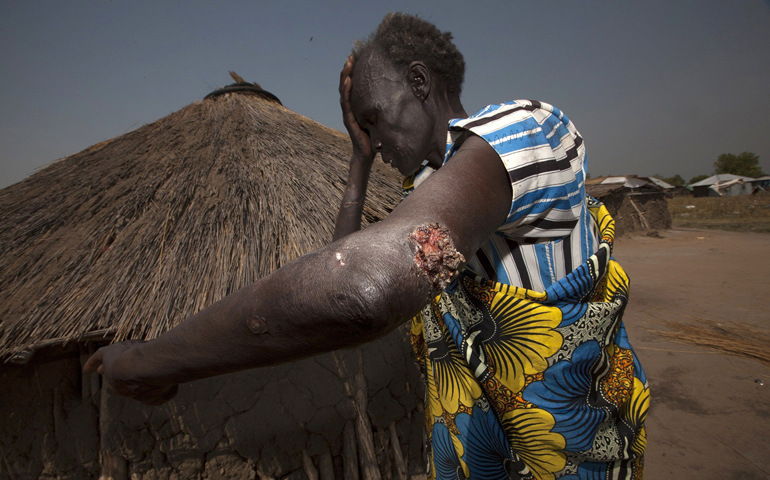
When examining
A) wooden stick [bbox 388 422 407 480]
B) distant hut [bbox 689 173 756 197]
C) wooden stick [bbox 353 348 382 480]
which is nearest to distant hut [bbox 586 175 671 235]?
wooden stick [bbox 388 422 407 480]

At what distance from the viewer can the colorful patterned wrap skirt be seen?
86 cm

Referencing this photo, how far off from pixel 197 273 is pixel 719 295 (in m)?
9.35

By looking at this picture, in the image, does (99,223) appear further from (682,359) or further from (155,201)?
(682,359)

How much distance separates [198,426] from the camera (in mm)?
2359

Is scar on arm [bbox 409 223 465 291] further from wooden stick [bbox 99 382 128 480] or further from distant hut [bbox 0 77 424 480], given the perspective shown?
wooden stick [bbox 99 382 128 480]

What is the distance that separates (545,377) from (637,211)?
60.6ft

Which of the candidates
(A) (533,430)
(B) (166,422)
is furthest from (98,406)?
(A) (533,430)

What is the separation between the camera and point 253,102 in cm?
397

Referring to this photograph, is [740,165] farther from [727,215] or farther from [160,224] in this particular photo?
[160,224]

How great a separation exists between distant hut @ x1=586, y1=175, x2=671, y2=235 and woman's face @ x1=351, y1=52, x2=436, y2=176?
1590 centimetres

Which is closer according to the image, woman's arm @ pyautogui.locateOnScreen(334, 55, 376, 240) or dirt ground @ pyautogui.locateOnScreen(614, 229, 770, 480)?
woman's arm @ pyautogui.locateOnScreen(334, 55, 376, 240)

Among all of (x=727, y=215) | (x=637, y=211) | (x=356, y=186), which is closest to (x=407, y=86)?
(x=356, y=186)

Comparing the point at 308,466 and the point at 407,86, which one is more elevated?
the point at 407,86

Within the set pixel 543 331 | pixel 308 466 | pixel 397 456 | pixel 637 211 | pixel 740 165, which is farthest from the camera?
pixel 740 165
